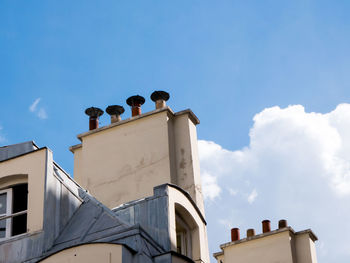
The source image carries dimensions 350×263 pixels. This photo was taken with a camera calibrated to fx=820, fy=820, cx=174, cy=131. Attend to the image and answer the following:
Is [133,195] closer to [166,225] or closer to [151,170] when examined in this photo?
[151,170]

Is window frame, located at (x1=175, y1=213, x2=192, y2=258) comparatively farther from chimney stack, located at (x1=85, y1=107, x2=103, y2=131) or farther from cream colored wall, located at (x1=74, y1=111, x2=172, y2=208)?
chimney stack, located at (x1=85, y1=107, x2=103, y2=131)

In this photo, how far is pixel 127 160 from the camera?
18531 mm

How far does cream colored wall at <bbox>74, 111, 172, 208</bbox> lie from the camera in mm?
17969

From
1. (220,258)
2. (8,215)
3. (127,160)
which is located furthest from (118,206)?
(220,258)

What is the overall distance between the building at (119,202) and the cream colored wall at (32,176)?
0.06 feet

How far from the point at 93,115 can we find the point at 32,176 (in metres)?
5.19

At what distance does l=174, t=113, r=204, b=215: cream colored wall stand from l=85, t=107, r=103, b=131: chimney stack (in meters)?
2.12

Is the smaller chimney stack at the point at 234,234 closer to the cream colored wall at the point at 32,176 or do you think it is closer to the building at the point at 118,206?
the building at the point at 118,206

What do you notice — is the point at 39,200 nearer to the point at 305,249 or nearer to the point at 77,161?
the point at 77,161

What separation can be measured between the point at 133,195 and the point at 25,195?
3.41 m

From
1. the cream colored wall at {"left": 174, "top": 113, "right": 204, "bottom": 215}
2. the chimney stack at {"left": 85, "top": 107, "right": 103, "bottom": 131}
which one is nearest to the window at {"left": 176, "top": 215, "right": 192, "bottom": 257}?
the cream colored wall at {"left": 174, "top": 113, "right": 204, "bottom": 215}

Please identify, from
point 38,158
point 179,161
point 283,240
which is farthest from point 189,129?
point 38,158

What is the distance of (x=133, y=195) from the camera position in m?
17.9

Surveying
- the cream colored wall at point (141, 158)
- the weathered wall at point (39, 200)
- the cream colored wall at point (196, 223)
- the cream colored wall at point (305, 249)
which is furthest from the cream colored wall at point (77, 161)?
the cream colored wall at point (305, 249)
